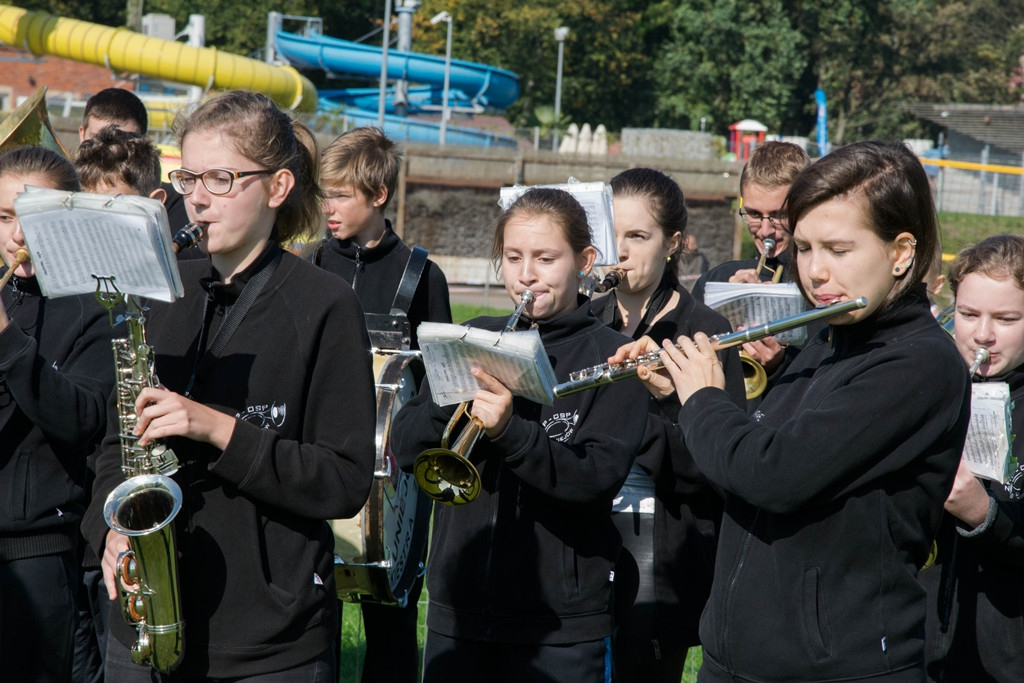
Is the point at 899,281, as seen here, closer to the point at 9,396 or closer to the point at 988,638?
the point at 988,638

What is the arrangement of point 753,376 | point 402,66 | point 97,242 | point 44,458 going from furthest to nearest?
1. point 402,66
2. point 753,376
3. point 44,458
4. point 97,242

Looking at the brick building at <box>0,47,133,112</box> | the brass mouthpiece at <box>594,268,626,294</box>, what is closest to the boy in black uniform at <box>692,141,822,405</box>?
the brass mouthpiece at <box>594,268,626,294</box>

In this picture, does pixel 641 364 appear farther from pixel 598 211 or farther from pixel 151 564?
pixel 151 564

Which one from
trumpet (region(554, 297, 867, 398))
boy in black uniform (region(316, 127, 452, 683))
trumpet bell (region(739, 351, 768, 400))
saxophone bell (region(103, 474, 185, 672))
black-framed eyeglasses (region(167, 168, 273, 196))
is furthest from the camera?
boy in black uniform (region(316, 127, 452, 683))

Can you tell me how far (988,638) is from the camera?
3.50m

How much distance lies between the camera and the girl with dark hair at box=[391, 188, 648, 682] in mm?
3285

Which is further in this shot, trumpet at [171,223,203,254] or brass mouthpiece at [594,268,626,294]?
brass mouthpiece at [594,268,626,294]

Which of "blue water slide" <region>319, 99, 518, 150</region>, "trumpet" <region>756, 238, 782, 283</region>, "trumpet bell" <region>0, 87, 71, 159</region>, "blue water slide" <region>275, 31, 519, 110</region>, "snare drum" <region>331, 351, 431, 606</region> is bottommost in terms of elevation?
"snare drum" <region>331, 351, 431, 606</region>

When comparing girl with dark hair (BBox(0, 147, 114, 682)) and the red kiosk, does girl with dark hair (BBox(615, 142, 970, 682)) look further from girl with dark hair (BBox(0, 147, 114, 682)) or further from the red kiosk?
the red kiosk

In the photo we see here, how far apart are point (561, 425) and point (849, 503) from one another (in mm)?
1012

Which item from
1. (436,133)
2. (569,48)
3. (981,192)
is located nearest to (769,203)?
(981,192)

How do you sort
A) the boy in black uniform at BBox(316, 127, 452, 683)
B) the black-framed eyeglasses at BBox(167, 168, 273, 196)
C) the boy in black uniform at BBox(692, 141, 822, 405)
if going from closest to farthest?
the black-framed eyeglasses at BBox(167, 168, 273, 196) → the boy in black uniform at BBox(692, 141, 822, 405) → the boy in black uniform at BBox(316, 127, 452, 683)

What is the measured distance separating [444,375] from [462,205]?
20.9 m

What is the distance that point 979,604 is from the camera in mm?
3541
